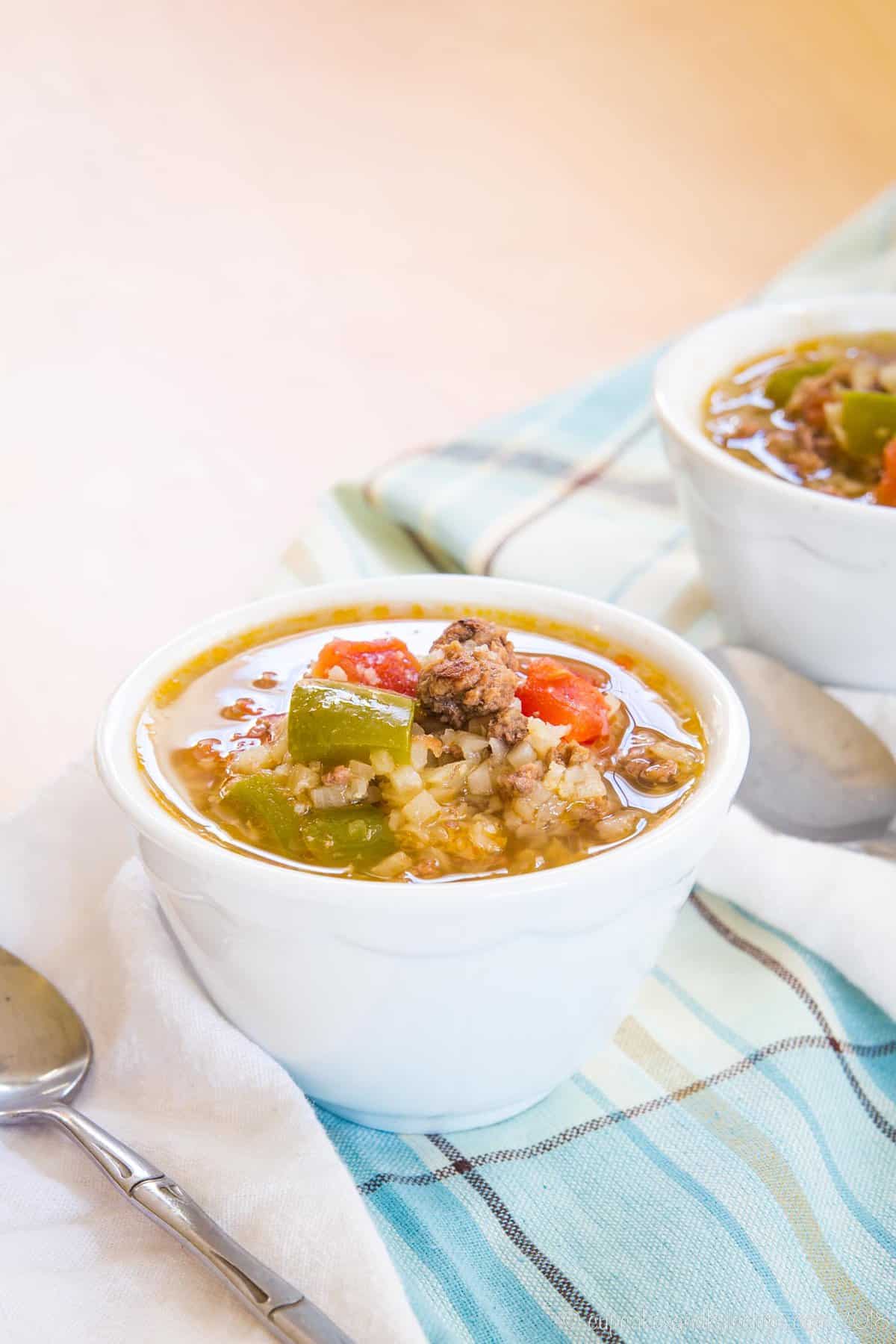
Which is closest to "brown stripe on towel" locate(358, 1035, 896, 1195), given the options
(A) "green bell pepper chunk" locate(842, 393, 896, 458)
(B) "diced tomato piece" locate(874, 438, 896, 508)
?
(B) "diced tomato piece" locate(874, 438, 896, 508)

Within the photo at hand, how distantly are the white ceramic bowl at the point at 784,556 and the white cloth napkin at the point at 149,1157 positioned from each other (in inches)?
51.7

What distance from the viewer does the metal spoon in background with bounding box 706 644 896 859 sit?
95.3 inches

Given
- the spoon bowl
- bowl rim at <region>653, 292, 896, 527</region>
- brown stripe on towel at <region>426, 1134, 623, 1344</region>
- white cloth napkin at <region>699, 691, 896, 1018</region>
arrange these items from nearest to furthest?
brown stripe on towel at <region>426, 1134, 623, 1344</region> → the spoon bowl → white cloth napkin at <region>699, 691, 896, 1018</region> → bowl rim at <region>653, 292, 896, 527</region>

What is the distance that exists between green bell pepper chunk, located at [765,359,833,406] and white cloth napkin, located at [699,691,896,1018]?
3.57ft

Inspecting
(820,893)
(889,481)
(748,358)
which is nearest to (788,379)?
(748,358)

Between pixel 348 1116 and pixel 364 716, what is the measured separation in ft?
1.83

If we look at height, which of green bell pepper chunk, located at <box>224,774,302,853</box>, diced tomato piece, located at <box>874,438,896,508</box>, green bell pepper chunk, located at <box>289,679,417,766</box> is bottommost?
diced tomato piece, located at <box>874,438,896,508</box>

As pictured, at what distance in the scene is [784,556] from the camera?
8.50 ft

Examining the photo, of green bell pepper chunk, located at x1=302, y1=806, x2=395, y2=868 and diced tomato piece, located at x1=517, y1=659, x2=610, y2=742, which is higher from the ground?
green bell pepper chunk, located at x1=302, y1=806, x2=395, y2=868

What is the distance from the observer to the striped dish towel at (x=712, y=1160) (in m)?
1.61

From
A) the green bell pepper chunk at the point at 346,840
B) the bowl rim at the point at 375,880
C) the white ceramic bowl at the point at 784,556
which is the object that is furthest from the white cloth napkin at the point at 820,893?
the green bell pepper chunk at the point at 346,840

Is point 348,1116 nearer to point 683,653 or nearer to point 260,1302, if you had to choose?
point 260,1302

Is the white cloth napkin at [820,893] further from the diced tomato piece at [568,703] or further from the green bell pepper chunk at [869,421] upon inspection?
the green bell pepper chunk at [869,421]

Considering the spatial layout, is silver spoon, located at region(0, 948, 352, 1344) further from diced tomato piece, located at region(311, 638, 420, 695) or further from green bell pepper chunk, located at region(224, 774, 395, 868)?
diced tomato piece, located at region(311, 638, 420, 695)
